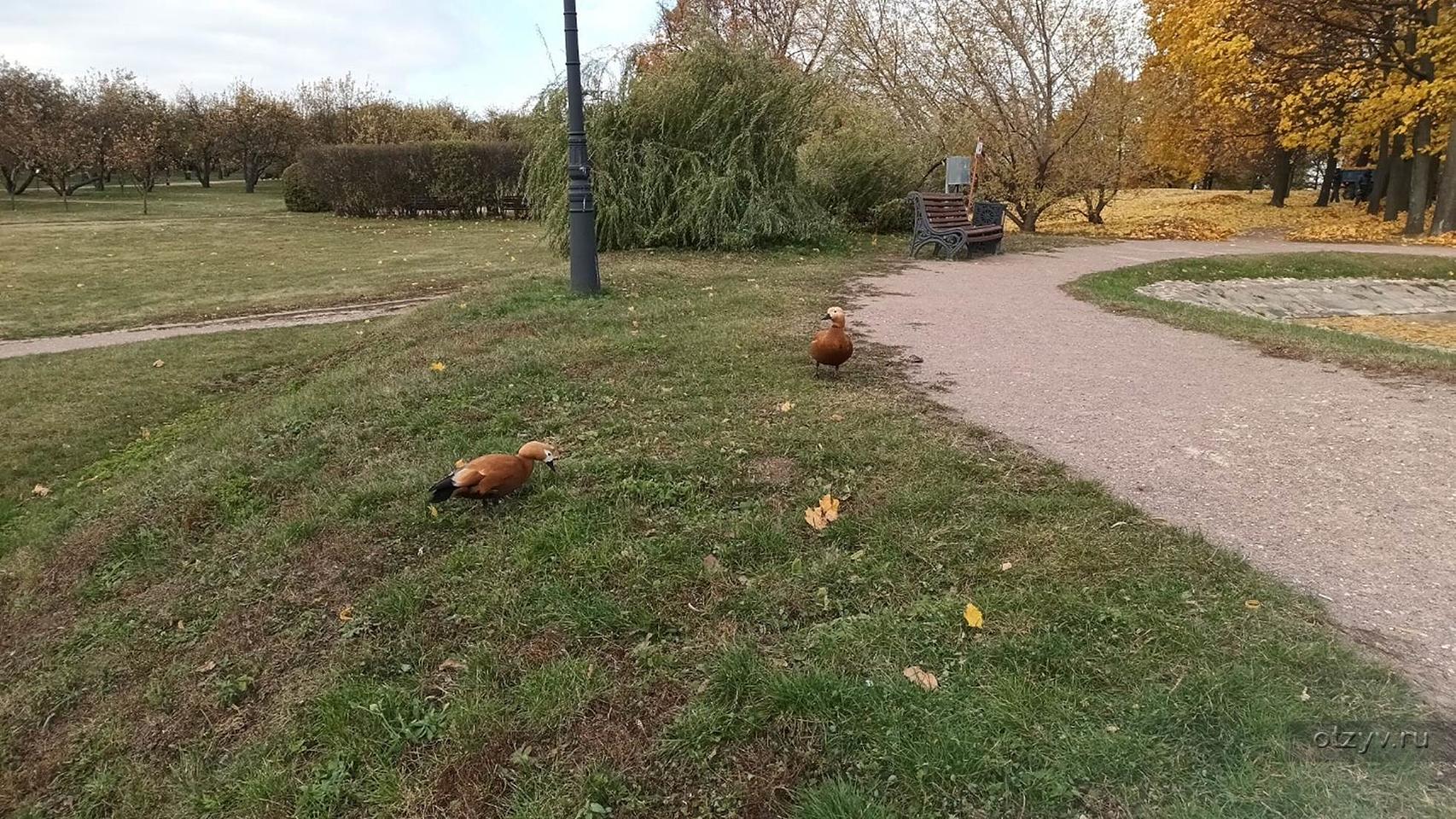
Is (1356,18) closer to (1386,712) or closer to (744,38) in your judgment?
(744,38)

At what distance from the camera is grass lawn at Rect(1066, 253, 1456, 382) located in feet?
19.9

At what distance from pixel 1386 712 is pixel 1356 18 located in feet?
69.6

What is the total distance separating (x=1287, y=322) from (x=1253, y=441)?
5.24m

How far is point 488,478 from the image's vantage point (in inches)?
137

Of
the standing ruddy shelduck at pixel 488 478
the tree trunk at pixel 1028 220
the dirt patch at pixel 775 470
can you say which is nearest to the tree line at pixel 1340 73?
the tree trunk at pixel 1028 220

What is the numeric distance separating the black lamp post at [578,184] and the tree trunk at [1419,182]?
18152 millimetres

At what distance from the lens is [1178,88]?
21.2 m

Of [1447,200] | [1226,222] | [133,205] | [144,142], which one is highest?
[144,142]

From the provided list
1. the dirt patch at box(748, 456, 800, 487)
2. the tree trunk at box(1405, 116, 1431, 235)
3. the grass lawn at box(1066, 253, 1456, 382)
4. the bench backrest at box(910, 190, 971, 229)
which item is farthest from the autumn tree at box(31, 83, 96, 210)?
the tree trunk at box(1405, 116, 1431, 235)

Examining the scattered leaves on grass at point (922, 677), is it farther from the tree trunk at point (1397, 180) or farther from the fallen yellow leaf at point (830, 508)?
the tree trunk at point (1397, 180)

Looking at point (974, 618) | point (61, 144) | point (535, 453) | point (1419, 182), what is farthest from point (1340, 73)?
point (61, 144)

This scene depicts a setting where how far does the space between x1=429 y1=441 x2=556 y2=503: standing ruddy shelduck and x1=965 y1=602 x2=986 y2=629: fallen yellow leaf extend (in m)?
1.95

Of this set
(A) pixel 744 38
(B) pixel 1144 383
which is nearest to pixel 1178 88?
(A) pixel 744 38

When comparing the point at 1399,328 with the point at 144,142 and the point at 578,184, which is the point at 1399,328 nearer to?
the point at 578,184
